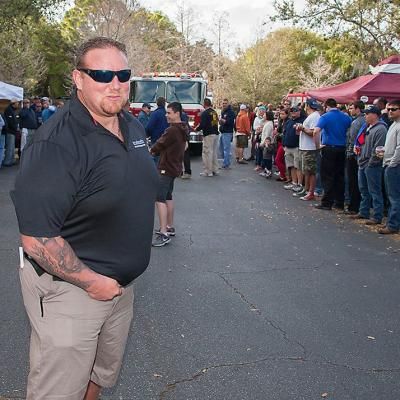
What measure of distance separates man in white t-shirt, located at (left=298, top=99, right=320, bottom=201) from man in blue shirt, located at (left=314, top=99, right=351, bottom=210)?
0.65 m

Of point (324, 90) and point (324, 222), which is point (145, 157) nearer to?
point (324, 222)

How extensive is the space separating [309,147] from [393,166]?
10.3ft

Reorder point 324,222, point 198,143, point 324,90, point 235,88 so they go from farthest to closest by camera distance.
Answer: point 235,88 → point 198,143 → point 324,90 → point 324,222

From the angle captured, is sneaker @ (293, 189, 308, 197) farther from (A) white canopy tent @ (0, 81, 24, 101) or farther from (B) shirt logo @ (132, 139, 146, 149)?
(B) shirt logo @ (132, 139, 146, 149)

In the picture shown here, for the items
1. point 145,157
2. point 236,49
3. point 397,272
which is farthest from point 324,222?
point 236,49

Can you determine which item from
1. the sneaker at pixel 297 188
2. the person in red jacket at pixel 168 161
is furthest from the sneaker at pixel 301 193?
the person in red jacket at pixel 168 161

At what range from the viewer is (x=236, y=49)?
1860 inches

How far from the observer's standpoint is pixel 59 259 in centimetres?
226

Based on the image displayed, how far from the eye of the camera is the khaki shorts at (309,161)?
11.2 m

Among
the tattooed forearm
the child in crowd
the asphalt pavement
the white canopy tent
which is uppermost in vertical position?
the white canopy tent

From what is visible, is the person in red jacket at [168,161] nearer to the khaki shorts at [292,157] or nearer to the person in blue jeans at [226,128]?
the khaki shorts at [292,157]

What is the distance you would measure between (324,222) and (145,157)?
7.04m

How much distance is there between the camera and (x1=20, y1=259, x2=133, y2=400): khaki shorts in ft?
7.72

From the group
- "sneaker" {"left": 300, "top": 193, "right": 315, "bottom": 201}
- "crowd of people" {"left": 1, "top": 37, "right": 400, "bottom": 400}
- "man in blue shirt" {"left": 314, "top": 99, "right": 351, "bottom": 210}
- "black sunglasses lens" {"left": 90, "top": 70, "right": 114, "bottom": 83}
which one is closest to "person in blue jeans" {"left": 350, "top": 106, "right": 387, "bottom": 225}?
"man in blue shirt" {"left": 314, "top": 99, "right": 351, "bottom": 210}
